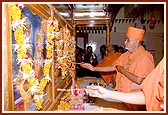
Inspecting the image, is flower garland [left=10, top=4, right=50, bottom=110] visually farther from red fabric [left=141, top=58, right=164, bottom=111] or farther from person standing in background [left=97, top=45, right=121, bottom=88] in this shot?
person standing in background [left=97, top=45, right=121, bottom=88]

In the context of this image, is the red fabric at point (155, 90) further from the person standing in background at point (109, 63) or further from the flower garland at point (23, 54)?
the person standing in background at point (109, 63)

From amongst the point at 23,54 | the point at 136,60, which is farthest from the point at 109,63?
the point at 23,54

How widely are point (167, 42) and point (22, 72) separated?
83 cm

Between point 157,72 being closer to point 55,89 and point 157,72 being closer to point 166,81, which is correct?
point 166,81

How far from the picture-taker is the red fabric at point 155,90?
61.5 inches

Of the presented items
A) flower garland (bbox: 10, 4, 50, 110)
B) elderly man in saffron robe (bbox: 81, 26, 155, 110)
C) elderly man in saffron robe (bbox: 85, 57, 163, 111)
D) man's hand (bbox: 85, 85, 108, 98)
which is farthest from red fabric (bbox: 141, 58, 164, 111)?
elderly man in saffron robe (bbox: 81, 26, 155, 110)

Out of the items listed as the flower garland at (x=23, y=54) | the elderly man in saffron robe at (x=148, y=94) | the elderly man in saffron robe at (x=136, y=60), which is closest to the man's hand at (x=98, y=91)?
the elderly man in saffron robe at (x=148, y=94)

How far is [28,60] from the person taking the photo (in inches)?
61.2

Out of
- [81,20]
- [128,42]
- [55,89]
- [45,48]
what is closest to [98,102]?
[55,89]

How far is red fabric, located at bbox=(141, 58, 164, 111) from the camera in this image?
5.13 ft

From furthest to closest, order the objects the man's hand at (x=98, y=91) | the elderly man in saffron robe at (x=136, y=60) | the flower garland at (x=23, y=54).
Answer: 1. the elderly man in saffron robe at (x=136, y=60)
2. the man's hand at (x=98, y=91)
3. the flower garland at (x=23, y=54)

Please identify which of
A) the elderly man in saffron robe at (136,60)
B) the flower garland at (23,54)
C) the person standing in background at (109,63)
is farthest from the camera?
the person standing in background at (109,63)

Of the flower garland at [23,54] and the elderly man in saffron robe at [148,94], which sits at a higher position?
the flower garland at [23,54]

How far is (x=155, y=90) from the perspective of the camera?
1597 mm
